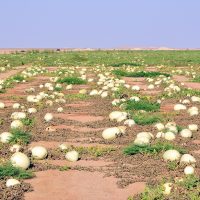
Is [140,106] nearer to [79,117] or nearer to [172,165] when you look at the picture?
[79,117]

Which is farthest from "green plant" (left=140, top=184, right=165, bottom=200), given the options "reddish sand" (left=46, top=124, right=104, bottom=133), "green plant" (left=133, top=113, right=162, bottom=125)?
"green plant" (left=133, top=113, right=162, bottom=125)

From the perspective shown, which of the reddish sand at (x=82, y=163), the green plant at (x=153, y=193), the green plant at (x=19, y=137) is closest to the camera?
the green plant at (x=153, y=193)

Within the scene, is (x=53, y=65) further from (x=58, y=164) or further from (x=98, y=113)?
(x=58, y=164)

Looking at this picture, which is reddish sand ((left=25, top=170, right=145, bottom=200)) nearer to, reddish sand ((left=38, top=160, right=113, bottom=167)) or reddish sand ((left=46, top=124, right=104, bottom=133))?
reddish sand ((left=38, top=160, right=113, bottom=167))

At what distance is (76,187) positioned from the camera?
25.3ft

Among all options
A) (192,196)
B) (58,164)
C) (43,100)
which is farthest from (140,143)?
(43,100)

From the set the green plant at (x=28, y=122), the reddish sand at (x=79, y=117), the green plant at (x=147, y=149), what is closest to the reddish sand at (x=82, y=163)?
the green plant at (x=147, y=149)

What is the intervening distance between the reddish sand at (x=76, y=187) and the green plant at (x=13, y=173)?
116mm

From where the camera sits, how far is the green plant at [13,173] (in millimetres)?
8020

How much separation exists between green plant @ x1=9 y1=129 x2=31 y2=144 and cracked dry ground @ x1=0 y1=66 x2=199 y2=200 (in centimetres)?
13

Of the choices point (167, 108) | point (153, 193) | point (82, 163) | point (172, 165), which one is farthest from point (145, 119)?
point (153, 193)

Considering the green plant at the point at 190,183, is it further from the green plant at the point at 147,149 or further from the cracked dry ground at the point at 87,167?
the green plant at the point at 147,149

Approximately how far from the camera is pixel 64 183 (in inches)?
311

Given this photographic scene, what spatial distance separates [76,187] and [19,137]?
311cm
